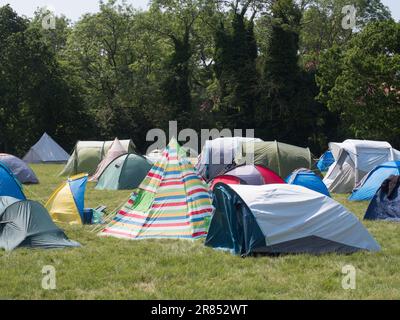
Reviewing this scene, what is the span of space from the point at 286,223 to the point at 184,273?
1.74 meters

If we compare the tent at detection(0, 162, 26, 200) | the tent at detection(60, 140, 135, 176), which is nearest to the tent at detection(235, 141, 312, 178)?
the tent at detection(60, 140, 135, 176)

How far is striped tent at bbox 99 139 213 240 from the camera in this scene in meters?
9.42

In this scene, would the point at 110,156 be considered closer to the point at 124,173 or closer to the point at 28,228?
the point at 124,173

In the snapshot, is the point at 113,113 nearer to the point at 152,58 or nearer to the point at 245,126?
the point at 152,58

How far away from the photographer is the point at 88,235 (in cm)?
966

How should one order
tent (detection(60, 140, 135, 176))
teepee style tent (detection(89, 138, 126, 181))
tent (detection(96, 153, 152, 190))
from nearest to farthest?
tent (detection(96, 153, 152, 190))
teepee style tent (detection(89, 138, 126, 181))
tent (detection(60, 140, 135, 176))

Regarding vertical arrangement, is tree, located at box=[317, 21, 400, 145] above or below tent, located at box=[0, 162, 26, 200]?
above

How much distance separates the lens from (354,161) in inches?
666

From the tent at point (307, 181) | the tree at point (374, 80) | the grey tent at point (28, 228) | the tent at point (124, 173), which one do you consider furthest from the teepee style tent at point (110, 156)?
the tree at point (374, 80)

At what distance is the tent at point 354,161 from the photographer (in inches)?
664

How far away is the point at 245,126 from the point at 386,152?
62.2 ft

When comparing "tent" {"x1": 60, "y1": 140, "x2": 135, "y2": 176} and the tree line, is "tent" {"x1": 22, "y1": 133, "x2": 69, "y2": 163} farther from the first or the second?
"tent" {"x1": 60, "y1": 140, "x2": 135, "y2": 176}

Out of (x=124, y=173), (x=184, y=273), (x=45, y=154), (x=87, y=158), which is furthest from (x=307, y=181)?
(x=45, y=154)

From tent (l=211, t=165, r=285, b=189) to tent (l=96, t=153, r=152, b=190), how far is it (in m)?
5.42
